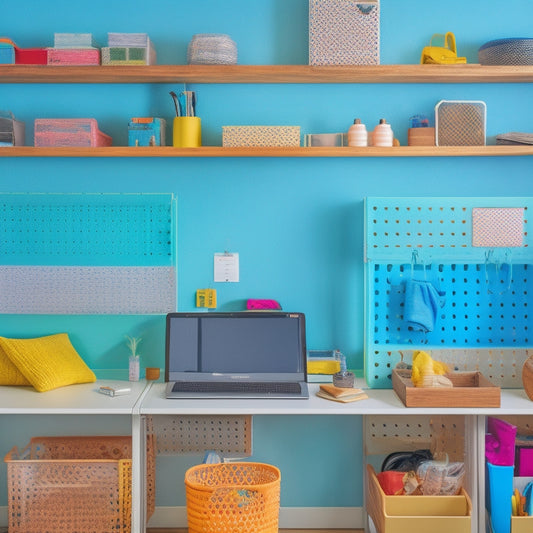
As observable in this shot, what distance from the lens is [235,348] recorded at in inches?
108

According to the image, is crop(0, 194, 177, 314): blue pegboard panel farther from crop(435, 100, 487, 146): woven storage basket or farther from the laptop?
crop(435, 100, 487, 146): woven storage basket

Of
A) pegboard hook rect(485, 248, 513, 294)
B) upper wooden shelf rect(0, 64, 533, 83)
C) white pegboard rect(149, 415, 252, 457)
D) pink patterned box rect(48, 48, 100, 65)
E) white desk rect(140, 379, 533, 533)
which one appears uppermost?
pink patterned box rect(48, 48, 100, 65)

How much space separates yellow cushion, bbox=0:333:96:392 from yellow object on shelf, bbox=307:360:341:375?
0.91 m

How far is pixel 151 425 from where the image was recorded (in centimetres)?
289

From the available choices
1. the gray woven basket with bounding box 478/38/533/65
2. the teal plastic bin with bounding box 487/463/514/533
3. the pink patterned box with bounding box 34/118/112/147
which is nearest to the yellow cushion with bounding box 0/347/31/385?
the pink patterned box with bounding box 34/118/112/147

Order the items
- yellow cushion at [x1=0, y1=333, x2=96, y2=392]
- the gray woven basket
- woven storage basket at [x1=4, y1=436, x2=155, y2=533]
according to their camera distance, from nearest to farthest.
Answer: woven storage basket at [x1=4, y1=436, x2=155, y2=533]
yellow cushion at [x1=0, y1=333, x2=96, y2=392]
the gray woven basket

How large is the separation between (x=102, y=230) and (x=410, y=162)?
137 cm

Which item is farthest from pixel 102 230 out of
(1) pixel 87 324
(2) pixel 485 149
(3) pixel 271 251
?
(2) pixel 485 149

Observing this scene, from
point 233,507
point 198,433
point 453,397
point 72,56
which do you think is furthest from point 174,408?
point 72,56

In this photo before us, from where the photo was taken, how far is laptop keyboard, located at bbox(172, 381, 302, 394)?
102 inches

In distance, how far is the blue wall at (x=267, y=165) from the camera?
289 cm

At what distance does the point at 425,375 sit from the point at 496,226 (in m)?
0.72

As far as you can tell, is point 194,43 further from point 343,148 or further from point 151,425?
point 151,425

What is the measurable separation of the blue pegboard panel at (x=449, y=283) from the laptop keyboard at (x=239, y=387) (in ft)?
1.25
